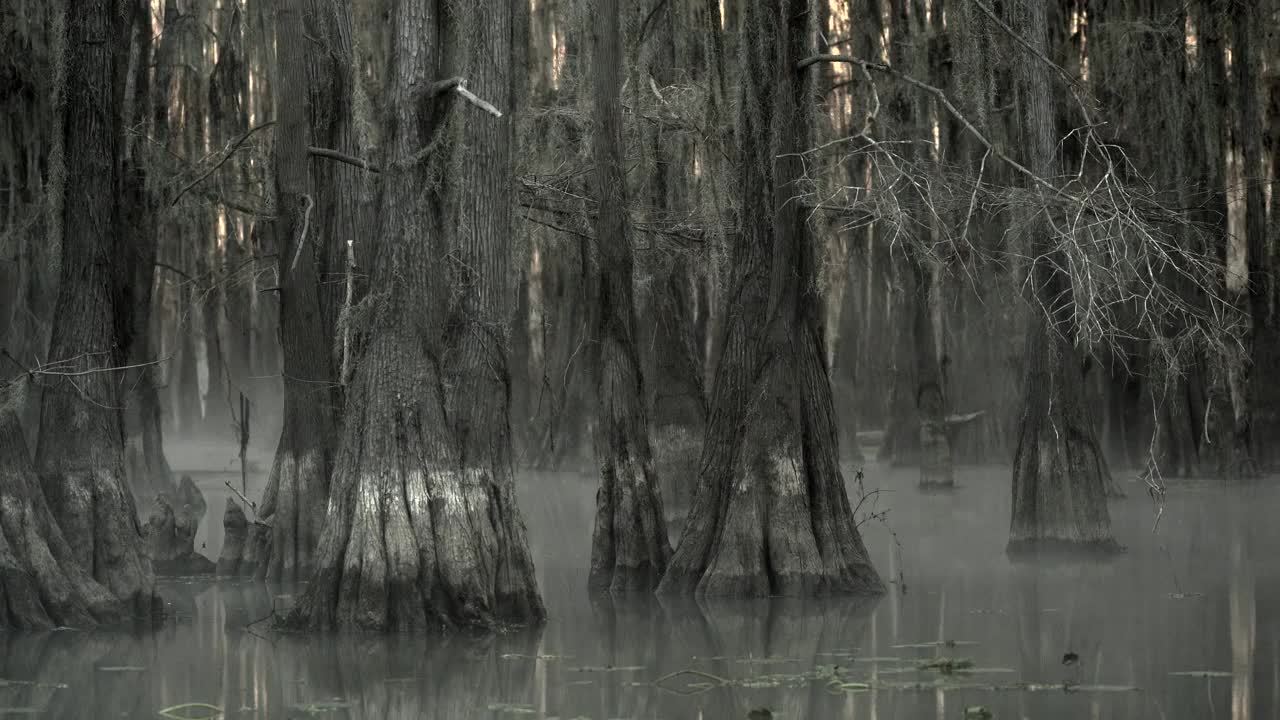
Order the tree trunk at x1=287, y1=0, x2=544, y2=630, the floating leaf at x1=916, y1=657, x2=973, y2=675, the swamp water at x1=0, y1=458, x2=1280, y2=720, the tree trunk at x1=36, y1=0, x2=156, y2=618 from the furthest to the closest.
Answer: the tree trunk at x1=36, y1=0, x2=156, y2=618 → the tree trunk at x1=287, y1=0, x2=544, y2=630 → the floating leaf at x1=916, y1=657, x2=973, y2=675 → the swamp water at x1=0, y1=458, x2=1280, y2=720

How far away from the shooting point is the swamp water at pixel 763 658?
928 centimetres

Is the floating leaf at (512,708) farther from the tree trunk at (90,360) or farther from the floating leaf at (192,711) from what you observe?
the tree trunk at (90,360)

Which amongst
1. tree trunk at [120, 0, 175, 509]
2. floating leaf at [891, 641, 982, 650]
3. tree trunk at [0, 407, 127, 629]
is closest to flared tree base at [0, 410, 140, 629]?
tree trunk at [0, 407, 127, 629]

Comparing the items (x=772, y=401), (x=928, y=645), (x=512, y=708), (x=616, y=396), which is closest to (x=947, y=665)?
(x=928, y=645)

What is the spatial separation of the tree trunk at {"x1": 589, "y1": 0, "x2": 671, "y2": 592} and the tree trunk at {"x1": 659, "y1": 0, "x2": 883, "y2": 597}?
2.60 feet

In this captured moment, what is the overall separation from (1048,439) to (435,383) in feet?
23.5

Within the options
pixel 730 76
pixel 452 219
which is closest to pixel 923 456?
pixel 730 76

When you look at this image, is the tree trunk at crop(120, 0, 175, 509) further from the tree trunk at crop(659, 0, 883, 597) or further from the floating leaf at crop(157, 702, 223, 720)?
the floating leaf at crop(157, 702, 223, 720)

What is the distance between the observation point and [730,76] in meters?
21.8

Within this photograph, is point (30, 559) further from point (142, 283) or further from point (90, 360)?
point (142, 283)

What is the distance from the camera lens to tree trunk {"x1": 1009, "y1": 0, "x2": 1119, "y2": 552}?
16.4 meters

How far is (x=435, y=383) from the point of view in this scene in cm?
1258

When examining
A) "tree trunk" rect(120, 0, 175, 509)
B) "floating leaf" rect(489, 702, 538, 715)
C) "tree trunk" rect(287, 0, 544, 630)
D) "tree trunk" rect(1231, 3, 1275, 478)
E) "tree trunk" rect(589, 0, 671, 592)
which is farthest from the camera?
"tree trunk" rect(1231, 3, 1275, 478)

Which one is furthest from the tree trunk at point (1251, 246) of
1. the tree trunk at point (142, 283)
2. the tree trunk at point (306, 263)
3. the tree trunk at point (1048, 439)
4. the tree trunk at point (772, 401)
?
the tree trunk at point (142, 283)
